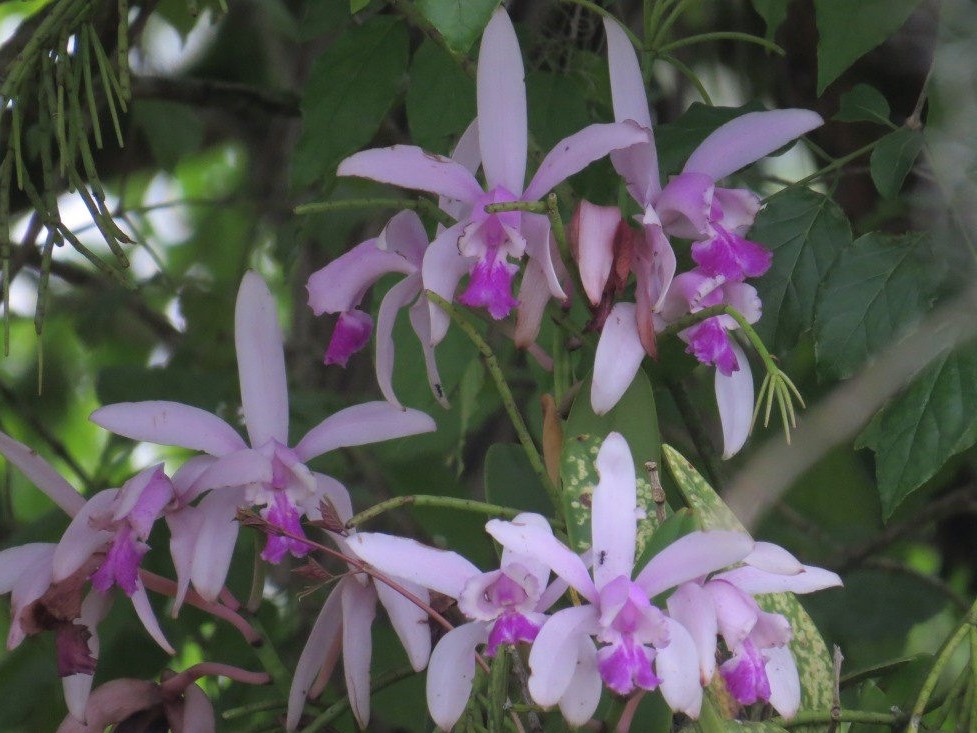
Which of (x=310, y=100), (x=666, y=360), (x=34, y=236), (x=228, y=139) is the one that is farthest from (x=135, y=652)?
(x=228, y=139)

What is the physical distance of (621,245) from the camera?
64 centimetres

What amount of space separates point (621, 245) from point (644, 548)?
159 millimetres

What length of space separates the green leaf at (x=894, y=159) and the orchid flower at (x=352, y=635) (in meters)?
0.40

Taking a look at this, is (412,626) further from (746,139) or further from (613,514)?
(746,139)

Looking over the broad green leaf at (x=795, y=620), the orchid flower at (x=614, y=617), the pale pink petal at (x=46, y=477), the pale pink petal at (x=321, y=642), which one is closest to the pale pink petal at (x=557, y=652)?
the orchid flower at (x=614, y=617)

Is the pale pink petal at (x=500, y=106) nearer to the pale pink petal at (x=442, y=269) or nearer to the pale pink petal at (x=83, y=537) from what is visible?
the pale pink petal at (x=442, y=269)

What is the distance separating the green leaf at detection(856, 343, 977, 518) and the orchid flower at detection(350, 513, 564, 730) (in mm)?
272

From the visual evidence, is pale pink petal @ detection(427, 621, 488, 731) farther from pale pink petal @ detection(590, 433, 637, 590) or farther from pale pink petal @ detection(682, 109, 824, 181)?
pale pink petal @ detection(682, 109, 824, 181)

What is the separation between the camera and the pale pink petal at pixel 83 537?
0.64 meters

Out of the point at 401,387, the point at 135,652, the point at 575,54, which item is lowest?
the point at 135,652

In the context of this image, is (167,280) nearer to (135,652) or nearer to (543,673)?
(135,652)

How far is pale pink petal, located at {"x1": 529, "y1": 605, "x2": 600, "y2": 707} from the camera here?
1.69ft

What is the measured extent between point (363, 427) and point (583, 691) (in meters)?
0.23

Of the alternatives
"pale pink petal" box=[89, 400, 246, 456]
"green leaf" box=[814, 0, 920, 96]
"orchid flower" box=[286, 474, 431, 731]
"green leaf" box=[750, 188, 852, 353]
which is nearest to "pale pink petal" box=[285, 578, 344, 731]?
"orchid flower" box=[286, 474, 431, 731]
